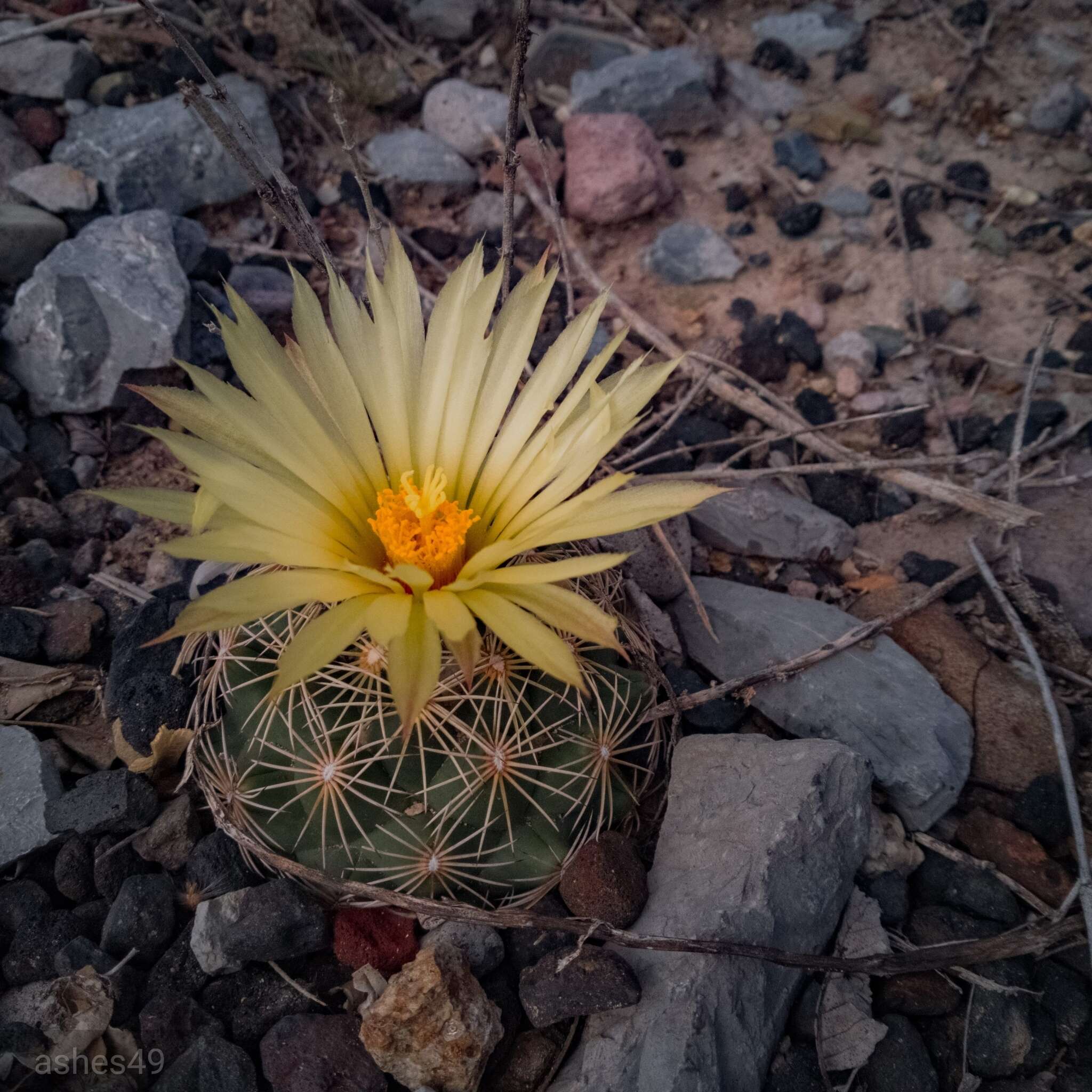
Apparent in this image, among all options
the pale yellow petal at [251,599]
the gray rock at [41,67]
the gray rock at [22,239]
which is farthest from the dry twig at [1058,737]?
the gray rock at [41,67]

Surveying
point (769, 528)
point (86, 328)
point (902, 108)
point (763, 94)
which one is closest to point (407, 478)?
point (769, 528)

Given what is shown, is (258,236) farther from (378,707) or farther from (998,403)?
(998,403)

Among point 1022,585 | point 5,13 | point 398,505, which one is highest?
point 5,13

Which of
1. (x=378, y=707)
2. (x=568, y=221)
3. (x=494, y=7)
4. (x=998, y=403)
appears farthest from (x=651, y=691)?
(x=494, y=7)

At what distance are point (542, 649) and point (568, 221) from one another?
2363 millimetres

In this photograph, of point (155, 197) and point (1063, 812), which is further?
point (155, 197)

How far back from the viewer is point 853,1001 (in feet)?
5.33

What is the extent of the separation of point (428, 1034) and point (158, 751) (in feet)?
2.47

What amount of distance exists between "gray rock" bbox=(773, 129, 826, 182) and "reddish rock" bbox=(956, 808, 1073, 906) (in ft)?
7.87

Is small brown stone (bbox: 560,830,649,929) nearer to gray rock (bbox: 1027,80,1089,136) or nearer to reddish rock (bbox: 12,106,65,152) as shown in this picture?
reddish rock (bbox: 12,106,65,152)

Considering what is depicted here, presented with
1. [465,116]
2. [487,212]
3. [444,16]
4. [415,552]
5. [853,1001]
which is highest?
[444,16]

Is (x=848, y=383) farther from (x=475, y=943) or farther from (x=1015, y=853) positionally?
(x=475, y=943)

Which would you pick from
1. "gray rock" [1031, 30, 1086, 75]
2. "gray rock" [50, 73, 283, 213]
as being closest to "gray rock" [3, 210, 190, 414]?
"gray rock" [50, 73, 283, 213]

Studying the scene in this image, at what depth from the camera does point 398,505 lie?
1.54 m
